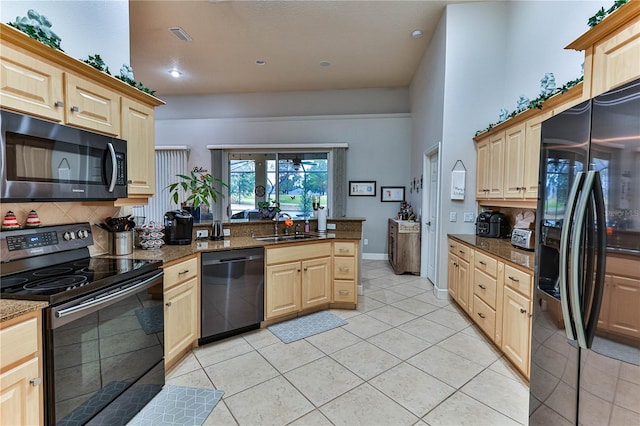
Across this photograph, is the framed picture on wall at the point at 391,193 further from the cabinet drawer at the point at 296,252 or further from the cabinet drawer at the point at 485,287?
the cabinet drawer at the point at 485,287

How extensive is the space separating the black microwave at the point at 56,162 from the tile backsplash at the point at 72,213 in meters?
0.31

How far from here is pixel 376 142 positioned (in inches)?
252

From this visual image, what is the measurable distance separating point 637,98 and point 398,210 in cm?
541

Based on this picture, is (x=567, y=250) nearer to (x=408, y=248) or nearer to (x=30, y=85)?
(x=30, y=85)

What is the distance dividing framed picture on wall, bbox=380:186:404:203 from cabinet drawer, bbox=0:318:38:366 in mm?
5870

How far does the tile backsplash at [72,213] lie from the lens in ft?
5.73

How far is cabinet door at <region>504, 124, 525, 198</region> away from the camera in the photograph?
293 cm

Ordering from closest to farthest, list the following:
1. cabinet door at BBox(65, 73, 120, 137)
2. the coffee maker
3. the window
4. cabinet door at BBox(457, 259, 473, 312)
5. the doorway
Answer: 1. cabinet door at BBox(65, 73, 120, 137)
2. the coffee maker
3. cabinet door at BBox(457, 259, 473, 312)
4. the doorway
5. the window

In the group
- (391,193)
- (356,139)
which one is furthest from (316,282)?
(356,139)

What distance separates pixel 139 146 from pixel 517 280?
3.09m

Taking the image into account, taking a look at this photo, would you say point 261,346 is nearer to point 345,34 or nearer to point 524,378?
point 524,378

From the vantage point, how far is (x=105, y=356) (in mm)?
1574

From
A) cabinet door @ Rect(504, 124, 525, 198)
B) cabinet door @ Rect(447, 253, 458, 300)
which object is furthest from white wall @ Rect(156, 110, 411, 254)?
cabinet door @ Rect(504, 124, 525, 198)

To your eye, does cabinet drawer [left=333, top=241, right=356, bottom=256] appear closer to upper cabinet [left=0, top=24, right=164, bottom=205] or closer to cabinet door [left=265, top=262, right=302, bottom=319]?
cabinet door [left=265, top=262, right=302, bottom=319]
